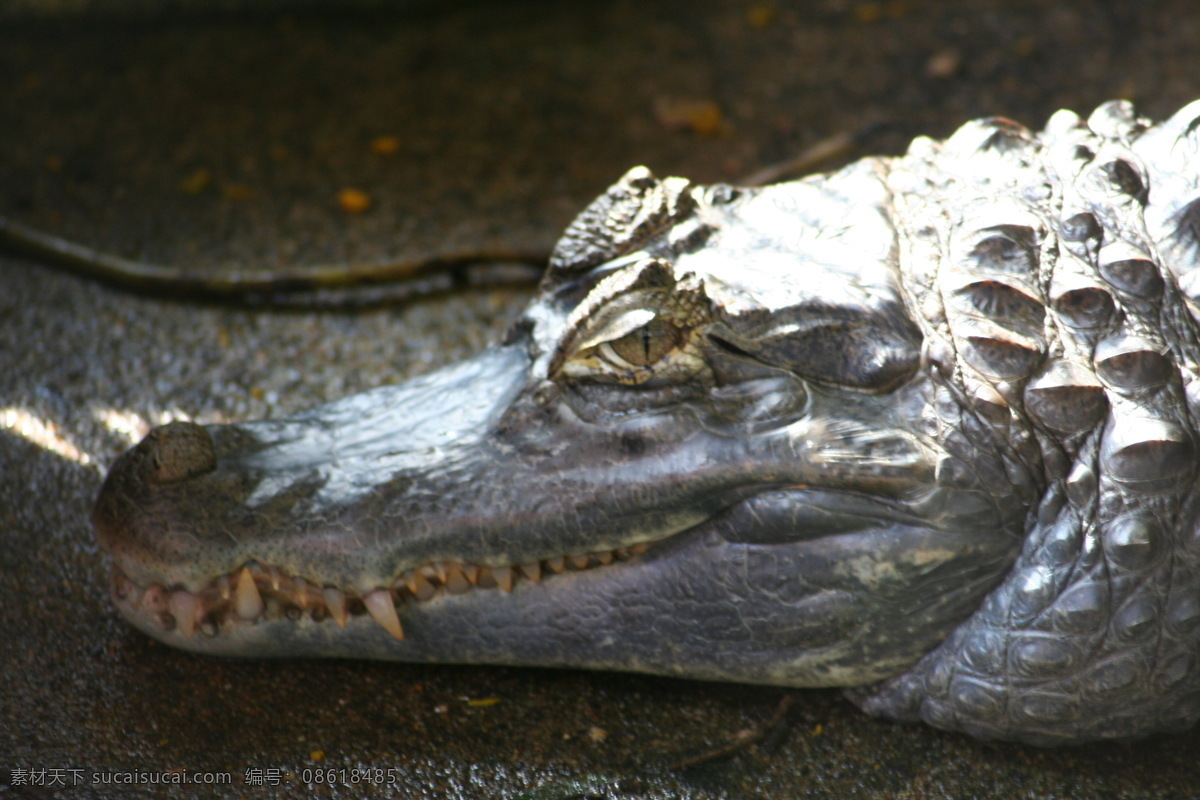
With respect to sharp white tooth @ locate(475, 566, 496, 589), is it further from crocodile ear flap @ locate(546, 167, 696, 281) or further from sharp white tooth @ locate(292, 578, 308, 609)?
crocodile ear flap @ locate(546, 167, 696, 281)

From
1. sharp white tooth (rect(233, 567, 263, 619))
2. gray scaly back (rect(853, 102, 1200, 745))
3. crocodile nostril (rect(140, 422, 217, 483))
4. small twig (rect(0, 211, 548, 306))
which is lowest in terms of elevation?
small twig (rect(0, 211, 548, 306))

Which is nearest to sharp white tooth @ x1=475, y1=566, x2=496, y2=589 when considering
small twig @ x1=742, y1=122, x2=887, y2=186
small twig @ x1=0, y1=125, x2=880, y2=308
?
small twig @ x1=0, y1=125, x2=880, y2=308

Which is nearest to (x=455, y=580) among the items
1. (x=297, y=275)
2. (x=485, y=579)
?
(x=485, y=579)

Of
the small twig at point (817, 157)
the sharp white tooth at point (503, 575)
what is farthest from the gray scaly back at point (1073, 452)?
the small twig at point (817, 157)

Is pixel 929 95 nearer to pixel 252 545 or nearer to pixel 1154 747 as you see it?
pixel 1154 747

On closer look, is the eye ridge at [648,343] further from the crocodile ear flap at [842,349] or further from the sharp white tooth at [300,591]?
the sharp white tooth at [300,591]

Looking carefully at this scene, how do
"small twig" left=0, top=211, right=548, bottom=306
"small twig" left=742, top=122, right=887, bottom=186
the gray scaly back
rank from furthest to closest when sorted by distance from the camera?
1. "small twig" left=742, top=122, right=887, bottom=186
2. "small twig" left=0, top=211, right=548, bottom=306
3. the gray scaly back

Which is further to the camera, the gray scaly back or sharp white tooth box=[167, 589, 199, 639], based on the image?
sharp white tooth box=[167, 589, 199, 639]
